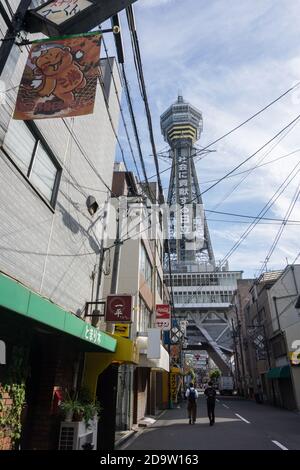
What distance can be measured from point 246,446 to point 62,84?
1033cm

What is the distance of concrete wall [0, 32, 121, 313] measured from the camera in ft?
18.8

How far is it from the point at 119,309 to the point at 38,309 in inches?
194

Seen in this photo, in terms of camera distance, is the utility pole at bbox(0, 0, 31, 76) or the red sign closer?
the utility pole at bbox(0, 0, 31, 76)

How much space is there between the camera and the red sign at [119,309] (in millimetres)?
9289

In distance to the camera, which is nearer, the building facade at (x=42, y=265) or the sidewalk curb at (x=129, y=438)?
the building facade at (x=42, y=265)

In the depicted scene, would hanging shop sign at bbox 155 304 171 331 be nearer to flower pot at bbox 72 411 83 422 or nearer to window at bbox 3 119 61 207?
flower pot at bbox 72 411 83 422

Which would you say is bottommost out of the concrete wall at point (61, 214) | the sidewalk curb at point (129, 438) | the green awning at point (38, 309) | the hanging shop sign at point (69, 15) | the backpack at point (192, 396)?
the sidewalk curb at point (129, 438)

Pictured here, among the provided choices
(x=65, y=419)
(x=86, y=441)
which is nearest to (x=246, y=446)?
(x=86, y=441)

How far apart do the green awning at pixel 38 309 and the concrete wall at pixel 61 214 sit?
1.15 metres

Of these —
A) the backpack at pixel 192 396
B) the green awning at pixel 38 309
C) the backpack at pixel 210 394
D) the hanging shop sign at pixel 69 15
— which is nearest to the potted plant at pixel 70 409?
the green awning at pixel 38 309

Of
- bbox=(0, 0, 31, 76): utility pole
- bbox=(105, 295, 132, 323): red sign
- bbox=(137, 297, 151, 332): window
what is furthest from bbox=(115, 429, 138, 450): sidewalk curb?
bbox=(0, 0, 31, 76): utility pole

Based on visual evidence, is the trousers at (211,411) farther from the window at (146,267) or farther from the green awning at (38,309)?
the green awning at (38,309)

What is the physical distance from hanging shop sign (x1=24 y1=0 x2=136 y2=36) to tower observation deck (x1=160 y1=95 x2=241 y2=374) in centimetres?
5779

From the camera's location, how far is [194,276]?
106125 millimetres
